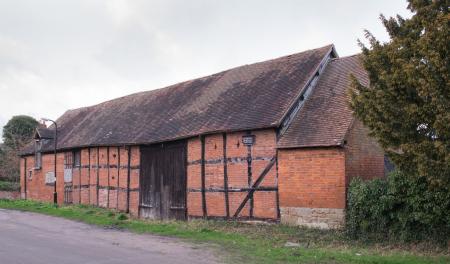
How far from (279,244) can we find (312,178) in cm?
321

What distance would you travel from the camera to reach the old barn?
1650 centimetres

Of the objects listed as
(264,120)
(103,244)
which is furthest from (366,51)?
(103,244)

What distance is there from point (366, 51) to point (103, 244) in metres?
8.38

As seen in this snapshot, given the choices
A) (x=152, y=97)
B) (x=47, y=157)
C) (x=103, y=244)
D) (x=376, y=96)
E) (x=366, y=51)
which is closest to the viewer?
(x=376, y=96)

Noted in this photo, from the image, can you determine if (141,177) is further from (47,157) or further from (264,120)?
(47,157)

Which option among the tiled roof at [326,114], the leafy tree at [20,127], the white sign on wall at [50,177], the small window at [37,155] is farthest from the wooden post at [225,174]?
the leafy tree at [20,127]

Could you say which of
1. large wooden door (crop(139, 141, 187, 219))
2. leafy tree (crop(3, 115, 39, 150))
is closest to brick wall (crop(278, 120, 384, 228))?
large wooden door (crop(139, 141, 187, 219))

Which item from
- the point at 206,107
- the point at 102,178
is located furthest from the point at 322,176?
the point at 102,178

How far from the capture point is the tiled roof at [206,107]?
1931cm

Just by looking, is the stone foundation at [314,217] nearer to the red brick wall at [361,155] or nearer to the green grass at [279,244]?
the green grass at [279,244]

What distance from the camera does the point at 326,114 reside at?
17469mm

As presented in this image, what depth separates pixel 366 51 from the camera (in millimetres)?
11984

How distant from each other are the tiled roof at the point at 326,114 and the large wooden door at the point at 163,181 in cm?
564

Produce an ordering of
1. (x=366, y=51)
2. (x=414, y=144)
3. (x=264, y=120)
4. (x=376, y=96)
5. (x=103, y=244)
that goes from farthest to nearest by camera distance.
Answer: (x=264, y=120)
(x=103, y=244)
(x=366, y=51)
(x=376, y=96)
(x=414, y=144)
